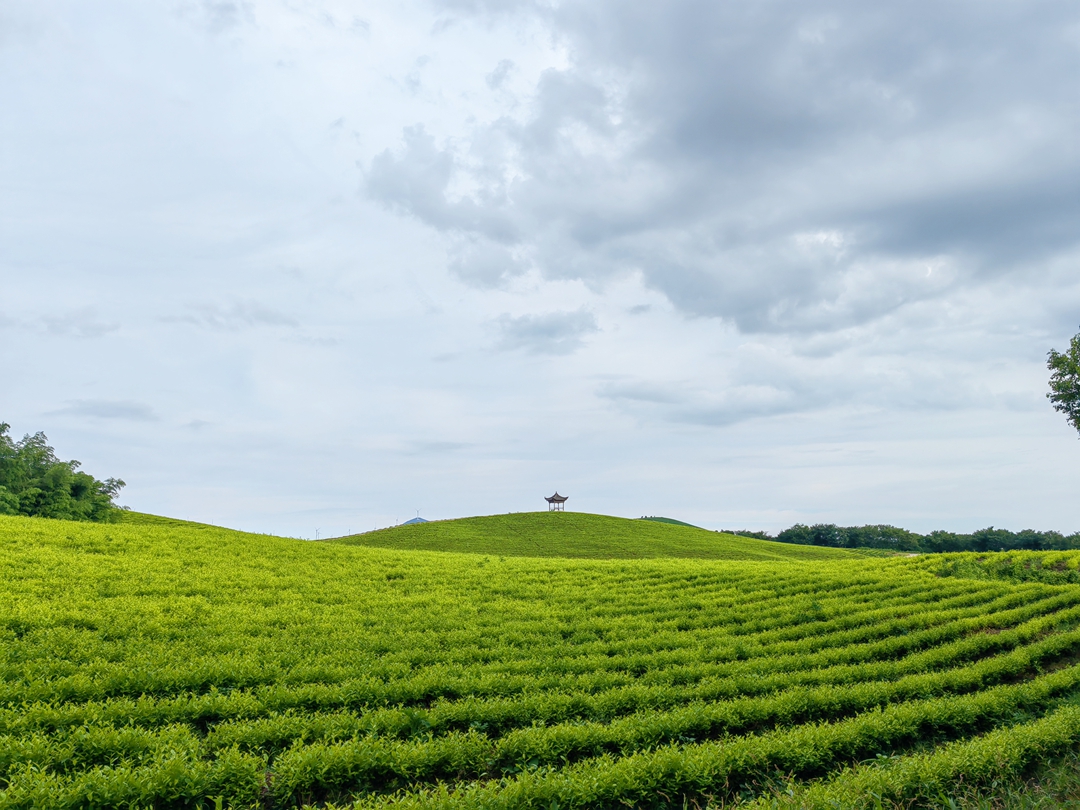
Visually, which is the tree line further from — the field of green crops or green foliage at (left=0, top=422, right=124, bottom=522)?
green foliage at (left=0, top=422, right=124, bottom=522)

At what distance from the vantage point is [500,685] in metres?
12.9

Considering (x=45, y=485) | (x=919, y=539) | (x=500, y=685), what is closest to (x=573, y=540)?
(x=45, y=485)

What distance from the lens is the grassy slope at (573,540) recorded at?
56844 millimetres

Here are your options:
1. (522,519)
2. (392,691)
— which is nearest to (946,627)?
(392,691)

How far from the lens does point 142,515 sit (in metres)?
53.8

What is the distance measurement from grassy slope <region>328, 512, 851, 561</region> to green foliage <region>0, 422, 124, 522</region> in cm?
2080

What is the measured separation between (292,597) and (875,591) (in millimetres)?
22792

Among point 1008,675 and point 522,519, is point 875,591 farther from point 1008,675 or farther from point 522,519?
point 522,519

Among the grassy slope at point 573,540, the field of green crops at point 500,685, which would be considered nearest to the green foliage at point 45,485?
the field of green crops at point 500,685

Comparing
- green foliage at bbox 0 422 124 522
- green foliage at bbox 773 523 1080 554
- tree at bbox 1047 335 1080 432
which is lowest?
green foliage at bbox 773 523 1080 554

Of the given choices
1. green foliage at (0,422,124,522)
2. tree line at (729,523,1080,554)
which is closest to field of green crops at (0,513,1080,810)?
green foliage at (0,422,124,522)

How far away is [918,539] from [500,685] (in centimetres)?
9954

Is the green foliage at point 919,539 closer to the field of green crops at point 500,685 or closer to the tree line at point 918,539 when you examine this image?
the tree line at point 918,539

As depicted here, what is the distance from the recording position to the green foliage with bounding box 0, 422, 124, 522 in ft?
125
